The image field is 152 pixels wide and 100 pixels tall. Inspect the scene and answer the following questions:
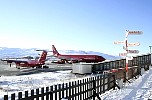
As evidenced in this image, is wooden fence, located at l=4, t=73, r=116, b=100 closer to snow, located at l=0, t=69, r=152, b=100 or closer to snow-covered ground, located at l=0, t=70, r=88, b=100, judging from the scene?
snow, located at l=0, t=69, r=152, b=100

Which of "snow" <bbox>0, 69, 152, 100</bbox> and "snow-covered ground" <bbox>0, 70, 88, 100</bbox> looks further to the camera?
"snow-covered ground" <bbox>0, 70, 88, 100</bbox>

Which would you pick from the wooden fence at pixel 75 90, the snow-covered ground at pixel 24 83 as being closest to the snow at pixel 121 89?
the snow-covered ground at pixel 24 83

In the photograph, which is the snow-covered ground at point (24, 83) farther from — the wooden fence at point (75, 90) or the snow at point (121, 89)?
the wooden fence at point (75, 90)

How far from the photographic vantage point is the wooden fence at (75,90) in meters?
9.24

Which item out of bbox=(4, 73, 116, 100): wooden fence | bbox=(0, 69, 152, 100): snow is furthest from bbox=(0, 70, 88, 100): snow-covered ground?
bbox=(4, 73, 116, 100): wooden fence

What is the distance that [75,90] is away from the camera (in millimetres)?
11969

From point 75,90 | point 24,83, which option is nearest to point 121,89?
point 75,90

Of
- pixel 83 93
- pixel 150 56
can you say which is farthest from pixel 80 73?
pixel 83 93

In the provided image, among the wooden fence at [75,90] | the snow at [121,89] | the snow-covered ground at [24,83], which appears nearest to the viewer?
the wooden fence at [75,90]

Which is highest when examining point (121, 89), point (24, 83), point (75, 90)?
point (75, 90)

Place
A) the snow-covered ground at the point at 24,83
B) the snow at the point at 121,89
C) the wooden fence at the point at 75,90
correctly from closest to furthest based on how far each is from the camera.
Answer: the wooden fence at the point at 75,90 < the snow at the point at 121,89 < the snow-covered ground at the point at 24,83

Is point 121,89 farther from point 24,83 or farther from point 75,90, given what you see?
point 24,83

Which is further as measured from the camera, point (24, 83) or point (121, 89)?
point (24, 83)

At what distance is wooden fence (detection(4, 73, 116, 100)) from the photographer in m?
9.24
